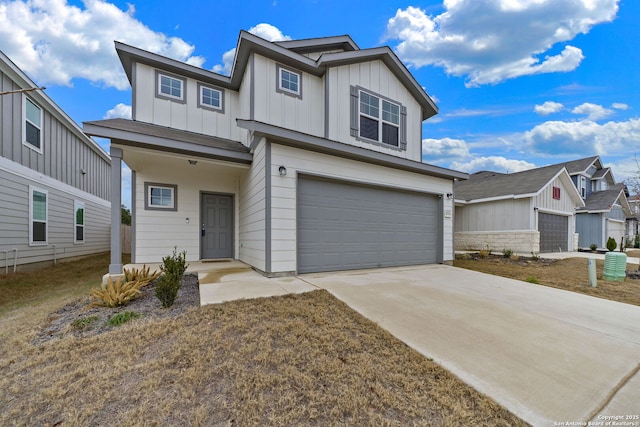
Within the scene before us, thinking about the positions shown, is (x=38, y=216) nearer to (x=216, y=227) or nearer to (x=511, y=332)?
(x=216, y=227)

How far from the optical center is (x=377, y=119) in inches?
333

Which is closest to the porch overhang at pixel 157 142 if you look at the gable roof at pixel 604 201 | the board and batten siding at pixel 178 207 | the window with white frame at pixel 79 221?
the board and batten siding at pixel 178 207

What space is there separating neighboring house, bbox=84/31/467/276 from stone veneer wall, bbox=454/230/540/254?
625cm

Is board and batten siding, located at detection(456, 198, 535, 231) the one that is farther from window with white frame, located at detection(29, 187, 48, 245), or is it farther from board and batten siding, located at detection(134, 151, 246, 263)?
window with white frame, located at detection(29, 187, 48, 245)

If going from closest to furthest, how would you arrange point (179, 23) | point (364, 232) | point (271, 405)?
point (271, 405) → point (364, 232) → point (179, 23)

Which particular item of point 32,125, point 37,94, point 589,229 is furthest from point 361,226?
point 589,229

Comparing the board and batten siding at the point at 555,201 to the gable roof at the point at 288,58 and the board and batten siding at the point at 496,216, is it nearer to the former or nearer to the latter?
the board and batten siding at the point at 496,216

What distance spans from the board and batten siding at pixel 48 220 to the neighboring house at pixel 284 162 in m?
3.32

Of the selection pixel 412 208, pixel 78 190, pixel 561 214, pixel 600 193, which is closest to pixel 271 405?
pixel 412 208

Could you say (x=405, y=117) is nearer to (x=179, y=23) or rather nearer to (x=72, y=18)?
(x=179, y=23)

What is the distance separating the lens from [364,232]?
705 cm

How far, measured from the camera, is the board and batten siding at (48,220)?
7.11 m

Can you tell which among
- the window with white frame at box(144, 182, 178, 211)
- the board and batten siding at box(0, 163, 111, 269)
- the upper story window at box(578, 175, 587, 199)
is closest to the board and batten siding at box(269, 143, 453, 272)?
the window with white frame at box(144, 182, 178, 211)

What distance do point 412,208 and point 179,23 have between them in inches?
406
